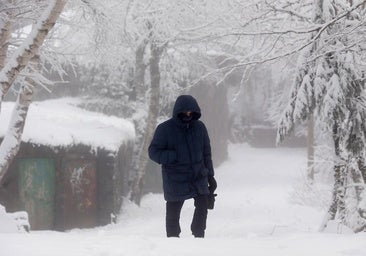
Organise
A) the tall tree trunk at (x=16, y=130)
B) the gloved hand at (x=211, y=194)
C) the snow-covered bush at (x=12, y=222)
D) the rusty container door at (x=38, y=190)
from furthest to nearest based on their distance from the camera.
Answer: the rusty container door at (x=38, y=190) < the tall tree trunk at (x=16, y=130) < the snow-covered bush at (x=12, y=222) < the gloved hand at (x=211, y=194)

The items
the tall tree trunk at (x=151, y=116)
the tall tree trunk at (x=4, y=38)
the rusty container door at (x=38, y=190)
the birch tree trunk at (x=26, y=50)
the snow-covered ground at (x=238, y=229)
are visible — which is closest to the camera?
the snow-covered ground at (x=238, y=229)

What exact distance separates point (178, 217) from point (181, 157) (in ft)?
2.11

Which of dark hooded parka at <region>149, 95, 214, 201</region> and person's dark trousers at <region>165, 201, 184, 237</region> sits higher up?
dark hooded parka at <region>149, 95, 214, 201</region>

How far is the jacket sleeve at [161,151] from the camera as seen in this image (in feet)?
17.5

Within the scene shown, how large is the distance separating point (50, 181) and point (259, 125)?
25.1 meters

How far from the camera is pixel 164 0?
50.0 ft

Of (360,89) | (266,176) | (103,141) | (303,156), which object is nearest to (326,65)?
(360,89)

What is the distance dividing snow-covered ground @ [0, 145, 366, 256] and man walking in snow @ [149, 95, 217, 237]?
0.42m

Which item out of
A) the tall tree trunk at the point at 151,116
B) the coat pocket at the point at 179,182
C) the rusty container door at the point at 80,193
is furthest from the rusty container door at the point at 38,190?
the coat pocket at the point at 179,182

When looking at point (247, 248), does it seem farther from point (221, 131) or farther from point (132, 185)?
point (221, 131)

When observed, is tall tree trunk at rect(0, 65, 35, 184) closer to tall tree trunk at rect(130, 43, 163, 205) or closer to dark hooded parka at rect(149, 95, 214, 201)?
dark hooded parka at rect(149, 95, 214, 201)

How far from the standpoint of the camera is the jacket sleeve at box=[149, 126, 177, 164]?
17.5 ft

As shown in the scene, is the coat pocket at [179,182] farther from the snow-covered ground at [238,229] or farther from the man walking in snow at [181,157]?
the snow-covered ground at [238,229]

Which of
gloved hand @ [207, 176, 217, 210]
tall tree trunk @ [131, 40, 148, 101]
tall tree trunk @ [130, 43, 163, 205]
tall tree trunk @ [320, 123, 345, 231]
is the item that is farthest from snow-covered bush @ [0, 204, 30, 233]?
tall tree trunk @ [131, 40, 148, 101]
